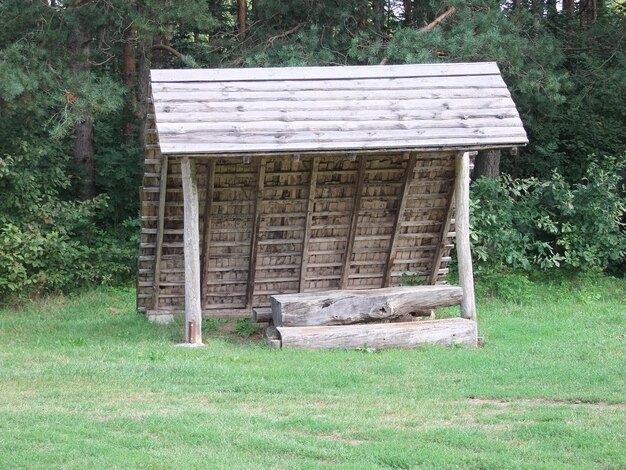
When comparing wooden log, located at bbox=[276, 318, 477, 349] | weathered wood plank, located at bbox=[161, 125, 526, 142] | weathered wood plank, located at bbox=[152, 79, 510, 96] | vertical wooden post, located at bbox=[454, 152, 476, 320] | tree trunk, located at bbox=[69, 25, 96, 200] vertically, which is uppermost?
weathered wood plank, located at bbox=[152, 79, 510, 96]

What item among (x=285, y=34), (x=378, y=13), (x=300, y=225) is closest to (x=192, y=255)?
→ (x=300, y=225)

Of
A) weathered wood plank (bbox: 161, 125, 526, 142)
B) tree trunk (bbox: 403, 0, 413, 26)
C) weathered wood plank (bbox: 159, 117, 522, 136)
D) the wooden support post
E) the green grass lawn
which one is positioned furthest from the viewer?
tree trunk (bbox: 403, 0, 413, 26)

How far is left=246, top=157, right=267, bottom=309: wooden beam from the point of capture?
42.5 ft

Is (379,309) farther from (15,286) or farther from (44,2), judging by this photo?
(44,2)

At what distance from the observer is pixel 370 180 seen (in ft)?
44.6

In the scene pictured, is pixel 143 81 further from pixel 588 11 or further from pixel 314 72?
pixel 588 11

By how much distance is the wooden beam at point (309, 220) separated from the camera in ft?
43.1

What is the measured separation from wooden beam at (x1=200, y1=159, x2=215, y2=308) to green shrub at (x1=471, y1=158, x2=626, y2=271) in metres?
5.33

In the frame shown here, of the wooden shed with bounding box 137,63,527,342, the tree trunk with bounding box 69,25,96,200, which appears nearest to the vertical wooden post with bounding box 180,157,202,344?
the wooden shed with bounding box 137,63,527,342

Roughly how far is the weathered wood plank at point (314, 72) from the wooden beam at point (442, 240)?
171 centimetres

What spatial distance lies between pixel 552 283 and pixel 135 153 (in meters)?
8.30

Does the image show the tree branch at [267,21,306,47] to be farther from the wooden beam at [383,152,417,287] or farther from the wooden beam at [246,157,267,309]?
the wooden beam at [246,157,267,309]

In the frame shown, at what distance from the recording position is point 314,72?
12.6 m

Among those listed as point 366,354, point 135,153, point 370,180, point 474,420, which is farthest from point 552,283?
point 474,420
